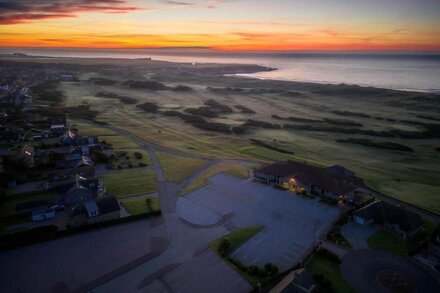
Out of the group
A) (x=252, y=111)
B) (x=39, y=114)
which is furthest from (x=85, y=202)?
(x=252, y=111)

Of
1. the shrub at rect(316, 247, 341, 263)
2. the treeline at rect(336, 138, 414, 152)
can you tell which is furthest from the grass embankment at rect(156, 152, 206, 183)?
the treeline at rect(336, 138, 414, 152)

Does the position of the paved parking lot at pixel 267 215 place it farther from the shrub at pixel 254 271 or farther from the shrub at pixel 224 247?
the shrub at pixel 254 271

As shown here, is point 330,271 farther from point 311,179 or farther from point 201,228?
point 311,179

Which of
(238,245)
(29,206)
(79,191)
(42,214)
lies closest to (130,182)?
(79,191)

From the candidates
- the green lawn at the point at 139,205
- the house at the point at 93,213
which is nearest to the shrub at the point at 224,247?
the green lawn at the point at 139,205

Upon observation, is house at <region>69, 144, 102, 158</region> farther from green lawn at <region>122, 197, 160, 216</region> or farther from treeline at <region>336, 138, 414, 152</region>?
treeline at <region>336, 138, 414, 152</region>

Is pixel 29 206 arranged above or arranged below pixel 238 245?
above
